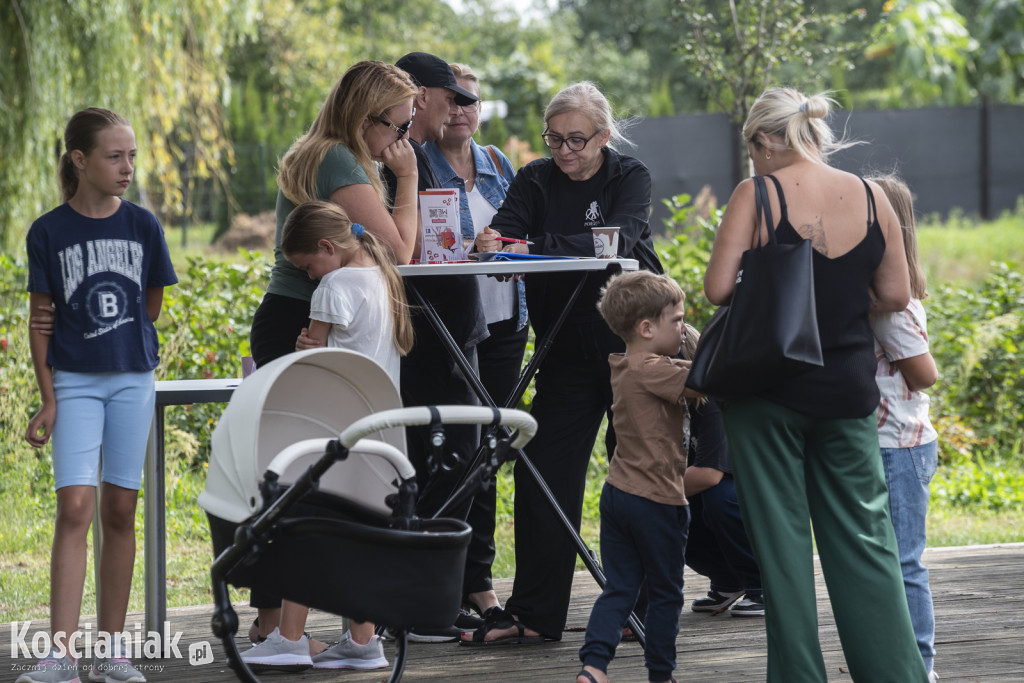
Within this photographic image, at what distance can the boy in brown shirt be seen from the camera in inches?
126

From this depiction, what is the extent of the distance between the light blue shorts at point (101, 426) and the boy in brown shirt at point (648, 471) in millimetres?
1401

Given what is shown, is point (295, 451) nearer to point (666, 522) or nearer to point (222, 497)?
point (222, 497)

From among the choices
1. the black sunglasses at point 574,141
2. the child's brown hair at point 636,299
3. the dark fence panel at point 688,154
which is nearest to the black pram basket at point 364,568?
the child's brown hair at point 636,299

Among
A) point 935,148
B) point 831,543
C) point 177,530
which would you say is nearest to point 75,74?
point 177,530

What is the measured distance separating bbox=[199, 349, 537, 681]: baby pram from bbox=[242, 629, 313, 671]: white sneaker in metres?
0.86

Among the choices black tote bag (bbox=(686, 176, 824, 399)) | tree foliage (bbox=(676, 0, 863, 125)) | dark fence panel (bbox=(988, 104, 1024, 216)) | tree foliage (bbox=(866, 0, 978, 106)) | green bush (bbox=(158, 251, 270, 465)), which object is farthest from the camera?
tree foliage (bbox=(866, 0, 978, 106))

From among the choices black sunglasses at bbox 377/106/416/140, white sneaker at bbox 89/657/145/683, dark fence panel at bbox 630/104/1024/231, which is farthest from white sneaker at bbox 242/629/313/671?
dark fence panel at bbox 630/104/1024/231

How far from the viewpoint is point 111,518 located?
342 cm

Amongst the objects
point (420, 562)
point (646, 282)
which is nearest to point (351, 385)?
point (420, 562)

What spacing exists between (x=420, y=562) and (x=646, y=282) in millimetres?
1137

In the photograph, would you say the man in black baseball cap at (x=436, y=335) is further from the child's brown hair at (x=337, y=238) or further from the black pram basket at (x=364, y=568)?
the black pram basket at (x=364, y=568)

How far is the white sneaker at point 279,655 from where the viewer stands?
3482 millimetres

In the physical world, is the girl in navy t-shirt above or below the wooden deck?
above

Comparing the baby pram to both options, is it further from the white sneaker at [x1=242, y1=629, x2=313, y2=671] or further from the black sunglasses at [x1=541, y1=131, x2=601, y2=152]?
the black sunglasses at [x1=541, y1=131, x2=601, y2=152]
